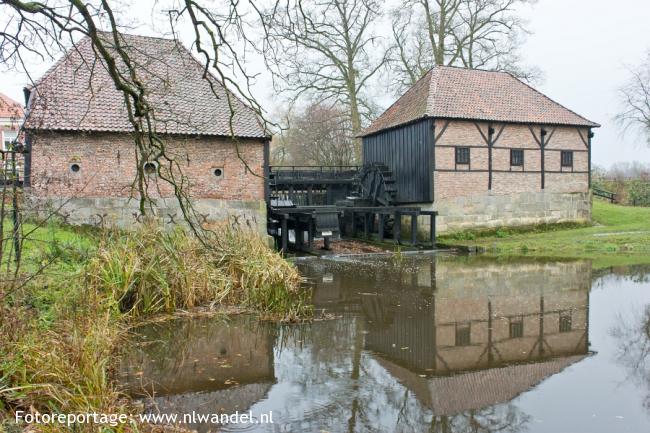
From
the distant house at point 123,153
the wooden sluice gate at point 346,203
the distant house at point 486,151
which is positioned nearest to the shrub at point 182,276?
the distant house at point 123,153

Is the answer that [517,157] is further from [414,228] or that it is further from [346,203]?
[346,203]

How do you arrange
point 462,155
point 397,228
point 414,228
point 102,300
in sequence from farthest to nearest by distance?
point 462,155, point 397,228, point 414,228, point 102,300

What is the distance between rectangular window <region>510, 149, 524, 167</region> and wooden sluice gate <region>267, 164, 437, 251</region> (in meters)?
3.84

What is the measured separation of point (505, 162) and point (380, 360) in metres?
15.5

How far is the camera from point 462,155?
18.8 meters

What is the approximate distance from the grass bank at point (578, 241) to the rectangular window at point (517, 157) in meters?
2.34

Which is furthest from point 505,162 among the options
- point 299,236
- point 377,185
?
point 299,236

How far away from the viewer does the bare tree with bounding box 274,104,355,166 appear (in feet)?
101

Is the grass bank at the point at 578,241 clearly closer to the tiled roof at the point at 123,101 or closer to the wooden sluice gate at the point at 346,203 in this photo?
the wooden sluice gate at the point at 346,203

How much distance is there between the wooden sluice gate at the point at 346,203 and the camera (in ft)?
55.6

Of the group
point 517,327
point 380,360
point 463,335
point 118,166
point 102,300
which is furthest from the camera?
point 118,166

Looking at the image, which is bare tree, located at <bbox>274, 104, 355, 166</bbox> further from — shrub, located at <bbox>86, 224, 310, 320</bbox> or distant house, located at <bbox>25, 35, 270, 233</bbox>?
shrub, located at <bbox>86, 224, 310, 320</bbox>

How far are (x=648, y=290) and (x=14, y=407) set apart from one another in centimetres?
933

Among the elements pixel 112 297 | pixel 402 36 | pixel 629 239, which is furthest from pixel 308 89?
pixel 112 297
